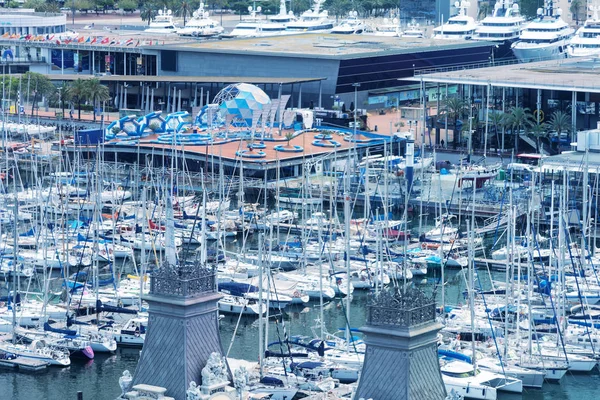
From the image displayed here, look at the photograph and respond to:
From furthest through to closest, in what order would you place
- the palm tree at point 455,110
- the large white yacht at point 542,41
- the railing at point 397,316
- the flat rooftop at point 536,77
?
1. the large white yacht at point 542,41
2. the palm tree at point 455,110
3. the flat rooftop at point 536,77
4. the railing at point 397,316

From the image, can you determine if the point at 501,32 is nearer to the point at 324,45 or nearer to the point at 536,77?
the point at 324,45

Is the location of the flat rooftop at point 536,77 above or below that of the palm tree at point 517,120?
above

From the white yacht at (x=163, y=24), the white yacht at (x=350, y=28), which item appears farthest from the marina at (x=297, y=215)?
the white yacht at (x=350, y=28)

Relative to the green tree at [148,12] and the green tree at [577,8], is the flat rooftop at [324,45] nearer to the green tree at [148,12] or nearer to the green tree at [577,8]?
the green tree at [148,12]

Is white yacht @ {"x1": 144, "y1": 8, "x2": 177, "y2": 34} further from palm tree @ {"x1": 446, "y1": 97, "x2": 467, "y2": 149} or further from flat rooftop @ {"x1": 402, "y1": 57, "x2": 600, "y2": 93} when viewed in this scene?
palm tree @ {"x1": 446, "y1": 97, "x2": 467, "y2": 149}

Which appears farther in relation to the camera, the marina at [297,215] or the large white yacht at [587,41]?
the large white yacht at [587,41]

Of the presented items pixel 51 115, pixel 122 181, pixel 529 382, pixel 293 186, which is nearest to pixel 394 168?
pixel 293 186

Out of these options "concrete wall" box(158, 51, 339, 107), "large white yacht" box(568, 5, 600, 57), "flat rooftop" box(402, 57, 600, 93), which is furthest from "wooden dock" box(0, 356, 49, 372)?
"large white yacht" box(568, 5, 600, 57)

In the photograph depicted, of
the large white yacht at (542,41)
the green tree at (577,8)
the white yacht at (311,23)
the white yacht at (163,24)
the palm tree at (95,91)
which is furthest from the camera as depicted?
the green tree at (577,8)
